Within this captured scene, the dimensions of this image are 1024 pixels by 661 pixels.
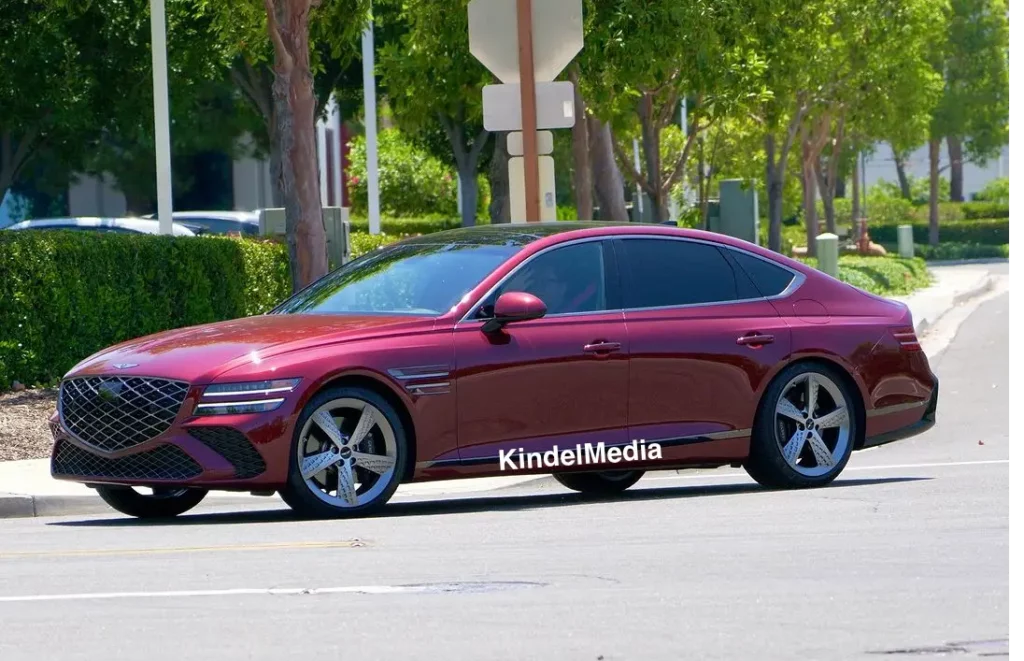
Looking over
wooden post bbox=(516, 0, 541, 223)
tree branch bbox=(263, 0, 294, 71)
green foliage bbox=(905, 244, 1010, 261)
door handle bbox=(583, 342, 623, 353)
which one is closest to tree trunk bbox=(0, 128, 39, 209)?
tree branch bbox=(263, 0, 294, 71)

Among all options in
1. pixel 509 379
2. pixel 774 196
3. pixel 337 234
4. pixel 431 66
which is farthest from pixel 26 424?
pixel 774 196

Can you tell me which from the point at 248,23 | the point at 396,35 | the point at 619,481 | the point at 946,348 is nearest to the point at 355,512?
the point at 619,481

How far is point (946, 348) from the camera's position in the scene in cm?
2483

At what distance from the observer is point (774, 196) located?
39.9 meters

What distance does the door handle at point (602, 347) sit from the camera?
33.0 ft

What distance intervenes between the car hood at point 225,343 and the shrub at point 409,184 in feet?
129

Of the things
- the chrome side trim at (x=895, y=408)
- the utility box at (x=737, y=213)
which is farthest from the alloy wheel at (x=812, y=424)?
the utility box at (x=737, y=213)

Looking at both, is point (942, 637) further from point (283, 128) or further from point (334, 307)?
point (283, 128)

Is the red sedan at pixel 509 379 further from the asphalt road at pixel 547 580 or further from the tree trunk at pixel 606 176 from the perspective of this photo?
the tree trunk at pixel 606 176

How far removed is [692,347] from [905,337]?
157cm

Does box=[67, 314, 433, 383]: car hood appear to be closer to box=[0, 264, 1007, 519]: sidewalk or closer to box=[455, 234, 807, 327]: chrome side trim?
box=[455, 234, 807, 327]: chrome side trim

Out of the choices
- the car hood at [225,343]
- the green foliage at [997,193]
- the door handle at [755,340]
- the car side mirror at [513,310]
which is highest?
the green foliage at [997,193]

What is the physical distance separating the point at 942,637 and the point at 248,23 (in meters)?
14.4

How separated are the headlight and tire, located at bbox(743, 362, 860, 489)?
9.15 ft
